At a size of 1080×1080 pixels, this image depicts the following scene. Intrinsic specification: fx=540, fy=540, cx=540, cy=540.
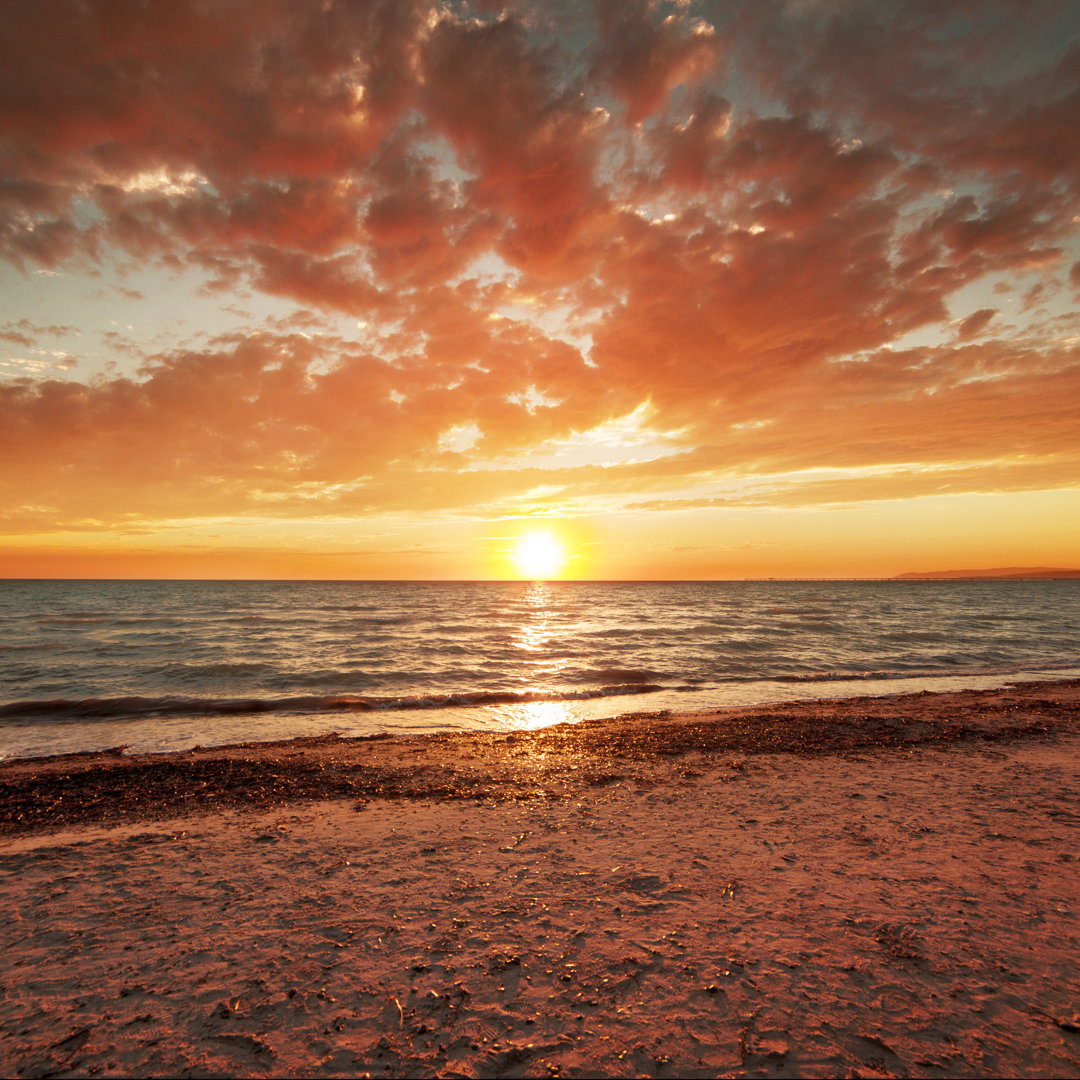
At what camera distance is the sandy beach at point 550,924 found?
3752mm

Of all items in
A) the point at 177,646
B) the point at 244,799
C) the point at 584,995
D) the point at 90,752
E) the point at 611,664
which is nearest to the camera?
the point at 584,995

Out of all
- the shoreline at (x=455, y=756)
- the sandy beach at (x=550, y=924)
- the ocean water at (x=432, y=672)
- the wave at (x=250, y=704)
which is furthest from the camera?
the wave at (x=250, y=704)

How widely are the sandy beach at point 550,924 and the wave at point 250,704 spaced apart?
7929mm

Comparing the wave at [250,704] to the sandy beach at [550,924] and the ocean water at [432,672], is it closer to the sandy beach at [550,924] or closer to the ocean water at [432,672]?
the ocean water at [432,672]

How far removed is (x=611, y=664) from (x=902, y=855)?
1906 centimetres

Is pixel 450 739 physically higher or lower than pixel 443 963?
lower

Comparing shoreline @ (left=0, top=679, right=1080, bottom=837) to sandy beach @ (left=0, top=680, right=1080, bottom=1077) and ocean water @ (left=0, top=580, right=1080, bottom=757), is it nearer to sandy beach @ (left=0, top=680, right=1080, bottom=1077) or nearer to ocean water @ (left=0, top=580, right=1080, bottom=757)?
sandy beach @ (left=0, top=680, right=1080, bottom=1077)

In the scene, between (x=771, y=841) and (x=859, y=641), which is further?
(x=859, y=641)

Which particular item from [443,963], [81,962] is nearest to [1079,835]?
[443,963]

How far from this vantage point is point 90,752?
1266cm

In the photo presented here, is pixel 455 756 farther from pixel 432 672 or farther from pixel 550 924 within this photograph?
pixel 432 672

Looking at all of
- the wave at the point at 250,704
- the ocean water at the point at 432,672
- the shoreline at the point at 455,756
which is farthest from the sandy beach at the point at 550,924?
the wave at the point at 250,704

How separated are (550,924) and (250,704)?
1631 cm

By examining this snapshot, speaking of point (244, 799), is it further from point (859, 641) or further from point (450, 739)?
point (859, 641)
